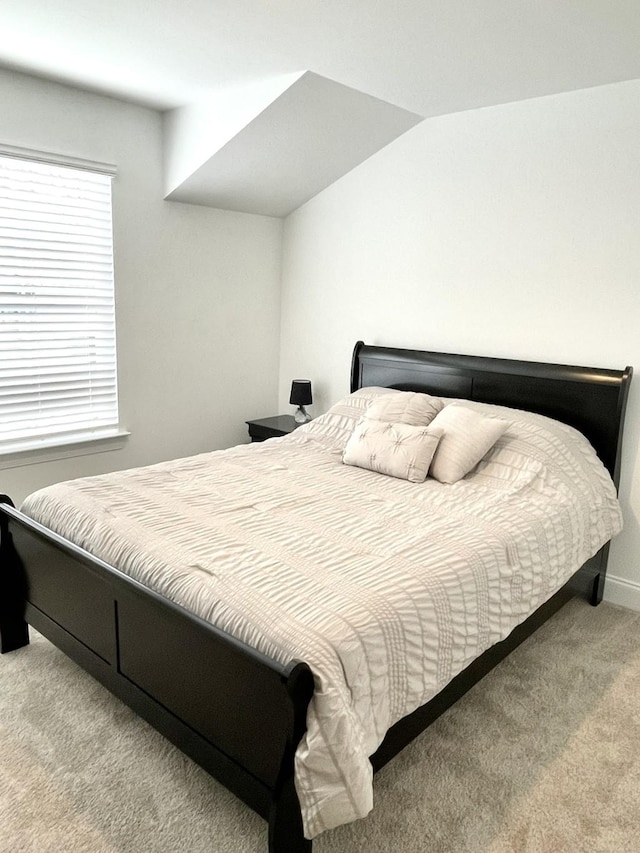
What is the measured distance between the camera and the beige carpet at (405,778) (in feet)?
5.63

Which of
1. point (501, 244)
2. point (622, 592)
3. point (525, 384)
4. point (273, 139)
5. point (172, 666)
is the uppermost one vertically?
point (273, 139)

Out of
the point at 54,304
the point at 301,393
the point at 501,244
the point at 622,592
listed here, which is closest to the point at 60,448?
the point at 54,304

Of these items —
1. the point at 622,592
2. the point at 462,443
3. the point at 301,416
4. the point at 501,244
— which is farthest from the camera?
the point at 301,416

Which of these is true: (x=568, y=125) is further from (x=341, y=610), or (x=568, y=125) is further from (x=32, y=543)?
(x=32, y=543)

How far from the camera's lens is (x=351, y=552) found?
201 centimetres

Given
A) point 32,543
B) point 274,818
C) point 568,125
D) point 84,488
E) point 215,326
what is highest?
point 568,125

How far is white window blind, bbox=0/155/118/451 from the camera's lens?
3102 millimetres

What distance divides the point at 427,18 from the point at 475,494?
1741mm

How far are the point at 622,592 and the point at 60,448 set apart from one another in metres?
2.92

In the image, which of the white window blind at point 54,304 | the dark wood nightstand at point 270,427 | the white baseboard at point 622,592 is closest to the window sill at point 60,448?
the white window blind at point 54,304

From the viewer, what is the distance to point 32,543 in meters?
2.31

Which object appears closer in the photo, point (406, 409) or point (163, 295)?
point (406, 409)

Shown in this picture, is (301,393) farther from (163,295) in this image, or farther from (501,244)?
(501,244)

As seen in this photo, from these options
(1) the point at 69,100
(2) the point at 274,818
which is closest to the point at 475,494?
(2) the point at 274,818
